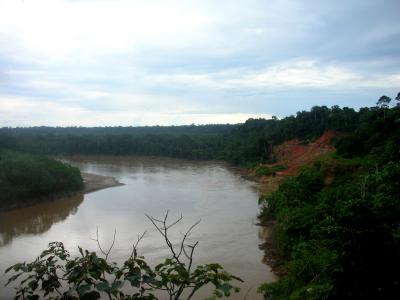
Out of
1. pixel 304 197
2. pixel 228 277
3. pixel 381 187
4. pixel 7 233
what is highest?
pixel 228 277

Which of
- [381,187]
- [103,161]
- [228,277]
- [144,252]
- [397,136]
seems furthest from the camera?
[103,161]

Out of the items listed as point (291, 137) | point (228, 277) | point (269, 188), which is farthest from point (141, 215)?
point (291, 137)

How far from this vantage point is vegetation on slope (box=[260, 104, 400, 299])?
175 inches

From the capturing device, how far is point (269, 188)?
38906 millimetres

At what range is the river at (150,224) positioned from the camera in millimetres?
19250

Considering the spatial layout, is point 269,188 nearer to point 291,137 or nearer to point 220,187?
point 220,187

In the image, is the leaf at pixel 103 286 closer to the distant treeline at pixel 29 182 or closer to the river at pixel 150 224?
the river at pixel 150 224

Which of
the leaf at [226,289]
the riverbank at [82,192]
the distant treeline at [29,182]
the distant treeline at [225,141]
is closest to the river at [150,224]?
the riverbank at [82,192]

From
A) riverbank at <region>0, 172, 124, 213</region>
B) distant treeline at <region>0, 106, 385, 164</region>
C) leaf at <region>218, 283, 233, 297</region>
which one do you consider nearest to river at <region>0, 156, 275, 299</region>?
riverbank at <region>0, 172, 124, 213</region>

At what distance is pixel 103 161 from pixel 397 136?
54433mm

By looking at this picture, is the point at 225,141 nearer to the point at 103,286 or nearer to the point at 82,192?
the point at 82,192

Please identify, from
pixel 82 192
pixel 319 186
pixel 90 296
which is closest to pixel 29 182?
pixel 82 192

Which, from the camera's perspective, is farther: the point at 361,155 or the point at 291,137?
the point at 291,137

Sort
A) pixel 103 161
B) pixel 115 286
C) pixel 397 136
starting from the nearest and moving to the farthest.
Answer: pixel 115 286
pixel 397 136
pixel 103 161
